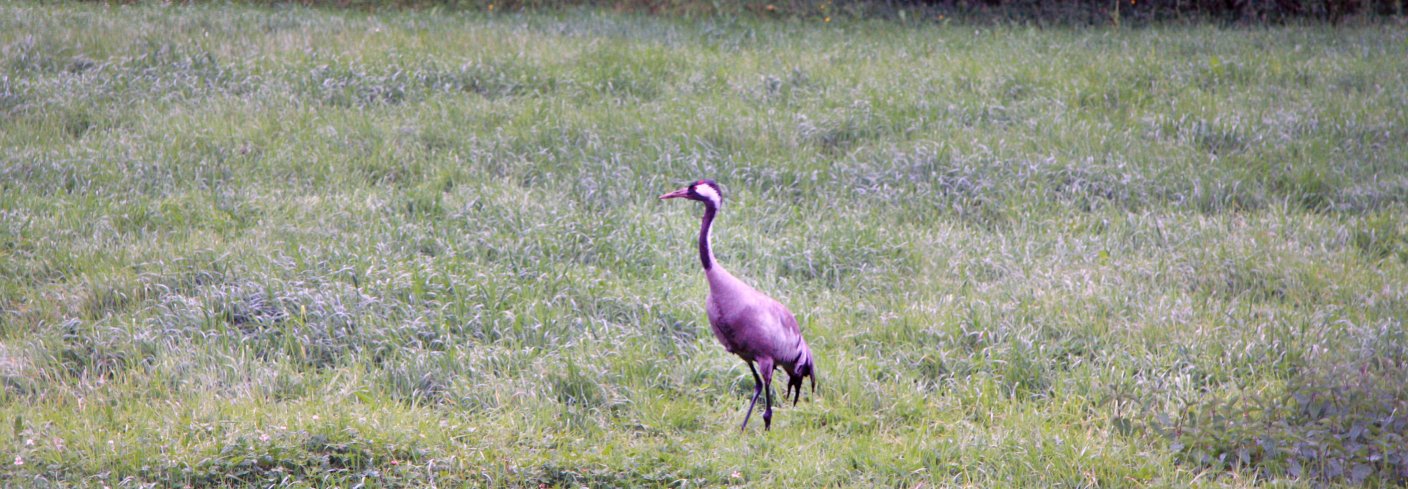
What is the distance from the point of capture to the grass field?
16.0 ft

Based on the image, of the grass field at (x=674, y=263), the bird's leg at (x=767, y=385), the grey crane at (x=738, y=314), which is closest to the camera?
the grey crane at (x=738, y=314)

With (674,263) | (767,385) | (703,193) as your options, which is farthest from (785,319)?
(674,263)

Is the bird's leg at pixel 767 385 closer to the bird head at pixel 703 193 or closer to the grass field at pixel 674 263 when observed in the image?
the grass field at pixel 674 263

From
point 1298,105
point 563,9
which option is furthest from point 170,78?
point 1298,105

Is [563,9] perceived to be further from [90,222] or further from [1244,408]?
[1244,408]

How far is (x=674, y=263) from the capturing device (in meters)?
7.01

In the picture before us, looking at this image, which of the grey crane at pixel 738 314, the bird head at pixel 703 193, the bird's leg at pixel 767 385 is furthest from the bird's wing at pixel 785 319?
the bird head at pixel 703 193

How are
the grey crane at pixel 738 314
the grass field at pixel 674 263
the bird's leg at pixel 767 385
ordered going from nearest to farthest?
the grey crane at pixel 738 314, the bird's leg at pixel 767 385, the grass field at pixel 674 263

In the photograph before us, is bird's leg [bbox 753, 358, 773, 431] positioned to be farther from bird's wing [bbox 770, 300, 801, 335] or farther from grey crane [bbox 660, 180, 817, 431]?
bird's wing [bbox 770, 300, 801, 335]

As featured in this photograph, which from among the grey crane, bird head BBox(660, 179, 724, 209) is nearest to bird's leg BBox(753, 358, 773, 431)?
the grey crane

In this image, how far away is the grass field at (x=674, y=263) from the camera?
489 cm

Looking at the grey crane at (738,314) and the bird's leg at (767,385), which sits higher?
the grey crane at (738,314)

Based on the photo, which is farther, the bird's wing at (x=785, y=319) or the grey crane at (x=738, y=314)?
the bird's wing at (x=785, y=319)

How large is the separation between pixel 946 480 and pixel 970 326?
151 cm
